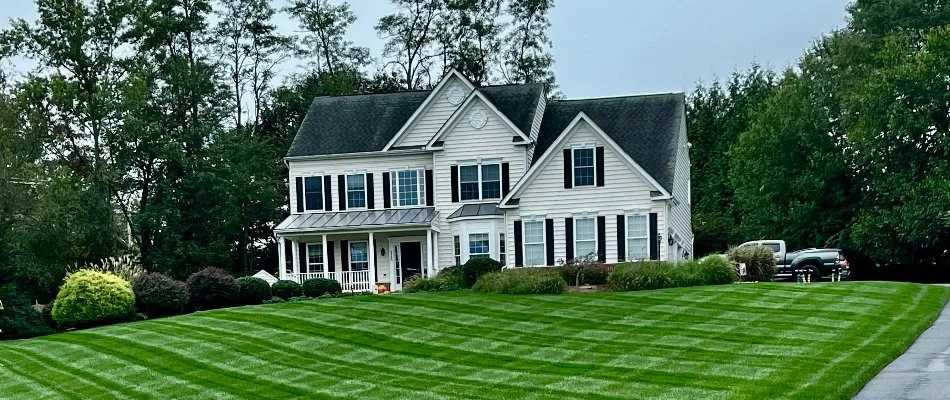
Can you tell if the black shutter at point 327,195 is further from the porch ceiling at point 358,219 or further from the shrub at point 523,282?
the shrub at point 523,282

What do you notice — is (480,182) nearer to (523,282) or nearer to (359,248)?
(359,248)

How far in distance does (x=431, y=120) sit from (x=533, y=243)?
622 cm

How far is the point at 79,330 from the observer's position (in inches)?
1232

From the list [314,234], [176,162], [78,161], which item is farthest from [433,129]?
[78,161]

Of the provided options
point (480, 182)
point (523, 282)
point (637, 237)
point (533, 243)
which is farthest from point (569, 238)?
point (523, 282)

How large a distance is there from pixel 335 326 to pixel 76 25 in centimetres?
2397

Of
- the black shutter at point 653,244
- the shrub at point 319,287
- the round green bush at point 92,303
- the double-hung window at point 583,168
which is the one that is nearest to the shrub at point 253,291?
the shrub at point 319,287

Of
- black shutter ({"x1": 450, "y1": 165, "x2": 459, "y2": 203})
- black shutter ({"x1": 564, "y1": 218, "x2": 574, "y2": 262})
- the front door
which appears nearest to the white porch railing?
the front door

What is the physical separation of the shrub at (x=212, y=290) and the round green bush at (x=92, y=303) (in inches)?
76.4

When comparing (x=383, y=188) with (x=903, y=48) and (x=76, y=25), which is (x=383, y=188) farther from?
(x=903, y=48)

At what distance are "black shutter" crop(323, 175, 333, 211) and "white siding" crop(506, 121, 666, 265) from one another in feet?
24.9

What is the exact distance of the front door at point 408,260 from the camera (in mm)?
41031

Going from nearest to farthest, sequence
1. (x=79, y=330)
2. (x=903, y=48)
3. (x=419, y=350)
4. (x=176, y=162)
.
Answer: (x=419, y=350), (x=79, y=330), (x=903, y=48), (x=176, y=162)

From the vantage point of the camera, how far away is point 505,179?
39312 millimetres
